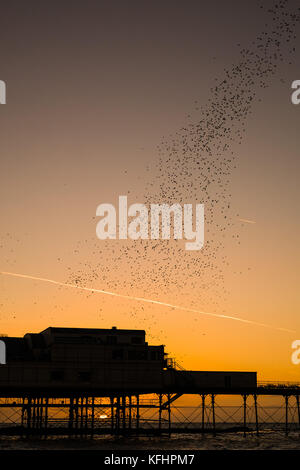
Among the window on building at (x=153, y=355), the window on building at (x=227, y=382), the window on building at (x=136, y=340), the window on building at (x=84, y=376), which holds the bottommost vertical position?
the window on building at (x=227, y=382)

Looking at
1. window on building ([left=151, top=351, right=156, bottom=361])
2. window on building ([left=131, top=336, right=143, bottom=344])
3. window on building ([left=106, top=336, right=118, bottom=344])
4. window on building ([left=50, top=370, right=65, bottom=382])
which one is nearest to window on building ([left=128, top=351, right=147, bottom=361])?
window on building ([left=151, top=351, right=156, bottom=361])

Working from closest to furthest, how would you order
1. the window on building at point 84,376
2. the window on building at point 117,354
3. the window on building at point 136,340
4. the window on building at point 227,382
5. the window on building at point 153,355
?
the window on building at point 84,376 → the window on building at point 117,354 → the window on building at point 153,355 → the window on building at point 136,340 → the window on building at point 227,382

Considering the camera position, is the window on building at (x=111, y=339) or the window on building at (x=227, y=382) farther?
the window on building at (x=227, y=382)

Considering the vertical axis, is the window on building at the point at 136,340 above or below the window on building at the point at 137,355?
above

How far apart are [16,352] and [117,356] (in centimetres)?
1163

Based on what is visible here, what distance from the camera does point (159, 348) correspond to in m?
73.9

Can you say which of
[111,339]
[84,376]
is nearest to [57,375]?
[84,376]

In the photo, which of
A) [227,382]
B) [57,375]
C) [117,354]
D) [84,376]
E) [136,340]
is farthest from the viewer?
[227,382]

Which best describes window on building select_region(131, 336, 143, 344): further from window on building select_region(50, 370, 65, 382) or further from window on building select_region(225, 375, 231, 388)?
window on building select_region(225, 375, 231, 388)

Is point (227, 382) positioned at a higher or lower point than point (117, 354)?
lower

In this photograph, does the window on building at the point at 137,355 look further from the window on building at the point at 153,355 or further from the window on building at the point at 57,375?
the window on building at the point at 57,375

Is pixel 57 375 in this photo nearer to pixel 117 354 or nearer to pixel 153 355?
pixel 117 354

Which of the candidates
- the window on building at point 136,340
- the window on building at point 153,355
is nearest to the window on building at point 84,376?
the window on building at point 136,340
